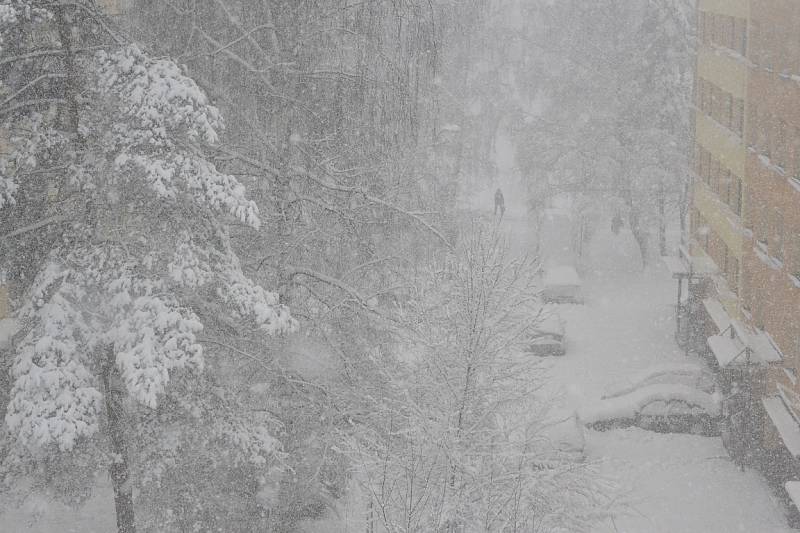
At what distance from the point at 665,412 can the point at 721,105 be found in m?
10.5

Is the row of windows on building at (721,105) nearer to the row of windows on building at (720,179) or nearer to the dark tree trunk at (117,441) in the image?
the row of windows on building at (720,179)

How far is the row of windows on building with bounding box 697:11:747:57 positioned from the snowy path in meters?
9.65

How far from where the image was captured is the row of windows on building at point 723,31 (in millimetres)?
24688

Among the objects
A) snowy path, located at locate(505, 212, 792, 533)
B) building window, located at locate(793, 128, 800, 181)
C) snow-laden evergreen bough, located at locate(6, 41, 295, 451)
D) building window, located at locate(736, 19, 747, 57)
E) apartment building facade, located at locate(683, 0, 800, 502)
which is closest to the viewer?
snow-laden evergreen bough, located at locate(6, 41, 295, 451)

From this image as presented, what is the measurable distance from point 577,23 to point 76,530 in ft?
107

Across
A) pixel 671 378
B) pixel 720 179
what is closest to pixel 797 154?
pixel 671 378

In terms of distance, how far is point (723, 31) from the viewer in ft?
88.9

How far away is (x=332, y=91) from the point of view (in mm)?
11453

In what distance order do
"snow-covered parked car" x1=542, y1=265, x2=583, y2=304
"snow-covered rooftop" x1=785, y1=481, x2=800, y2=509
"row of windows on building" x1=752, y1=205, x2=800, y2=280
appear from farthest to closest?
1. "snow-covered parked car" x1=542, y1=265, x2=583, y2=304
2. "row of windows on building" x1=752, y1=205, x2=800, y2=280
3. "snow-covered rooftop" x1=785, y1=481, x2=800, y2=509

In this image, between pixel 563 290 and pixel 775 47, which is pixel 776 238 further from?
pixel 563 290

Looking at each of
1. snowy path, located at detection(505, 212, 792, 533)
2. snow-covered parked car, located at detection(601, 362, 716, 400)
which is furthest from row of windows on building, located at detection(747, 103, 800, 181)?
snowy path, located at detection(505, 212, 792, 533)

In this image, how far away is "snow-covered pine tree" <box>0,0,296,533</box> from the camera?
28.2ft

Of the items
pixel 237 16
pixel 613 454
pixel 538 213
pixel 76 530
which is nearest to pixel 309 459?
pixel 76 530

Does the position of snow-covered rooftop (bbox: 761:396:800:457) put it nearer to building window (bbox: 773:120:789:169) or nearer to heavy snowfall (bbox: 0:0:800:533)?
heavy snowfall (bbox: 0:0:800:533)
